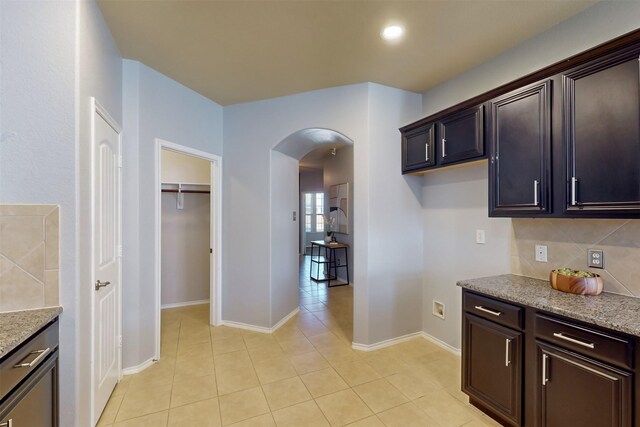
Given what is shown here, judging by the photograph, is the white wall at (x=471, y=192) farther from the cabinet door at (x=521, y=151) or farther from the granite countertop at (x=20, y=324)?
the granite countertop at (x=20, y=324)

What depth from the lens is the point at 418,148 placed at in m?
2.82

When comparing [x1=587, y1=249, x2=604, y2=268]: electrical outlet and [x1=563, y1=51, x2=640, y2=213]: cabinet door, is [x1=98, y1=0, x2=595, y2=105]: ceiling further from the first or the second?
[x1=587, y1=249, x2=604, y2=268]: electrical outlet

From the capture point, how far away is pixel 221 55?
7.93 ft

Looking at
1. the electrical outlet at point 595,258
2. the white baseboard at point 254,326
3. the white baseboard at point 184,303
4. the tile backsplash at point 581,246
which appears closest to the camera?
the tile backsplash at point 581,246

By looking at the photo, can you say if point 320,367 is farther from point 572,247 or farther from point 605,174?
point 605,174

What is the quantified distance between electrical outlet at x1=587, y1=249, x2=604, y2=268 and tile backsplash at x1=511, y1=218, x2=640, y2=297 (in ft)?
0.06

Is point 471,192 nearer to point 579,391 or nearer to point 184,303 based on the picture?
point 579,391

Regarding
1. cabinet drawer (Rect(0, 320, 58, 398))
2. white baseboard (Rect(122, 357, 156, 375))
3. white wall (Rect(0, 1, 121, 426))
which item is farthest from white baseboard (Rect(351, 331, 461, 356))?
cabinet drawer (Rect(0, 320, 58, 398))

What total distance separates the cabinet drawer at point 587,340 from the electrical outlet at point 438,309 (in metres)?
1.38

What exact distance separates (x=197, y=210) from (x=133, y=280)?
179cm

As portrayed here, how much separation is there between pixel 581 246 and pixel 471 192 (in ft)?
2.99

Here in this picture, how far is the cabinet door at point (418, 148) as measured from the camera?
2.67m

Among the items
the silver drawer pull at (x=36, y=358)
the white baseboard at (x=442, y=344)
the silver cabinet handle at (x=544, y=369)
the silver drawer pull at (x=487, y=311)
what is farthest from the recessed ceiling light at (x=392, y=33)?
the white baseboard at (x=442, y=344)

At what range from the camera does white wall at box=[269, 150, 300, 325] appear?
3.41 m
